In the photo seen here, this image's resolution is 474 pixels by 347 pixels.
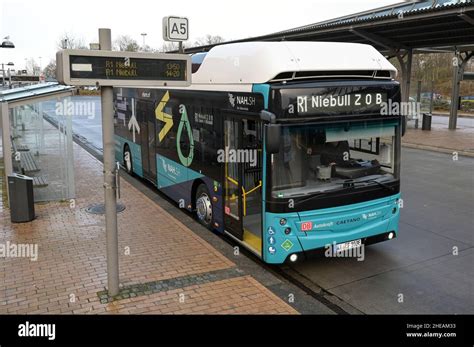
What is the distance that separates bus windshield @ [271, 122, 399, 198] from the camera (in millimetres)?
5887

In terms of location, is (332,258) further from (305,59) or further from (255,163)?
(305,59)

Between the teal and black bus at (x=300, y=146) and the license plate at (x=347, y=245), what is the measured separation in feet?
0.05

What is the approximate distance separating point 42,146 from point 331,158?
8.64 metres

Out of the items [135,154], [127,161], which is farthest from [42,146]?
[135,154]

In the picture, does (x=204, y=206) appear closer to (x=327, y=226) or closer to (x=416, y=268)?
(x=327, y=226)

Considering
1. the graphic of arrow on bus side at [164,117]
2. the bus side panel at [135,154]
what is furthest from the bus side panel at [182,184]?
the bus side panel at [135,154]

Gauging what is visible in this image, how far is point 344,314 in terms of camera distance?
5352 millimetres

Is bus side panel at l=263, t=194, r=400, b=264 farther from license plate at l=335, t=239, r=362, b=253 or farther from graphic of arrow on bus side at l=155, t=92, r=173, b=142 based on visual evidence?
graphic of arrow on bus side at l=155, t=92, r=173, b=142

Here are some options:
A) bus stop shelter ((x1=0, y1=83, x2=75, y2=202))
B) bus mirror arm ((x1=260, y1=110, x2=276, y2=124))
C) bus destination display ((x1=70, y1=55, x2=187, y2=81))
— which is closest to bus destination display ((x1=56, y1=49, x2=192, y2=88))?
bus destination display ((x1=70, y1=55, x2=187, y2=81))

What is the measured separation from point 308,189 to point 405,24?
601 inches

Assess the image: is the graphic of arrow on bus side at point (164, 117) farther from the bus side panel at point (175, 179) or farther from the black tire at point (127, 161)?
the black tire at point (127, 161)

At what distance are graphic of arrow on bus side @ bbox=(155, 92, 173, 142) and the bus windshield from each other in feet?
13.1

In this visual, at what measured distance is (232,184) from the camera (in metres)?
6.95

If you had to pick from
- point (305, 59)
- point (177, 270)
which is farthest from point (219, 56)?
point (177, 270)
